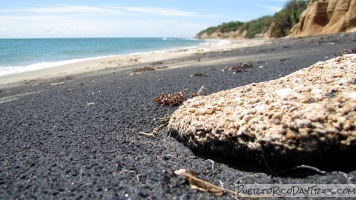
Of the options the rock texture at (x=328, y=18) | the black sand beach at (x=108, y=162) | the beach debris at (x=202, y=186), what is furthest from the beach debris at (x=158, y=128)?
the rock texture at (x=328, y=18)

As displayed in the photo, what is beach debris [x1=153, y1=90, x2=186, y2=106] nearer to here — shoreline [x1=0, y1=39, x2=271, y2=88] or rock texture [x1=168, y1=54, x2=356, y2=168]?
rock texture [x1=168, y1=54, x2=356, y2=168]

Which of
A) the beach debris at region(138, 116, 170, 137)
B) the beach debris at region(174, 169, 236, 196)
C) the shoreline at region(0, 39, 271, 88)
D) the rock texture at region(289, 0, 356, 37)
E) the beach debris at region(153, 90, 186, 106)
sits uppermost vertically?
the rock texture at region(289, 0, 356, 37)

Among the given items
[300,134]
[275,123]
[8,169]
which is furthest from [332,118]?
[8,169]

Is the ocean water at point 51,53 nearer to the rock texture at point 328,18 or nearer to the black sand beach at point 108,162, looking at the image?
the black sand beach at point 108,162

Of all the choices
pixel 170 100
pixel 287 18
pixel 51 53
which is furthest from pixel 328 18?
pixel 170 100

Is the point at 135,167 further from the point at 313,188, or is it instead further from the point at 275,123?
the point at 313,188

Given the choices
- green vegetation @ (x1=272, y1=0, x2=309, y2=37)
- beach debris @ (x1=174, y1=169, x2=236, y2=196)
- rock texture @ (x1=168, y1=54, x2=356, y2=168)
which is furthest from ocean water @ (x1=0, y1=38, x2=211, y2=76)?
beach debris @ (x1=174, y1=169, x2=236, y2=196)
